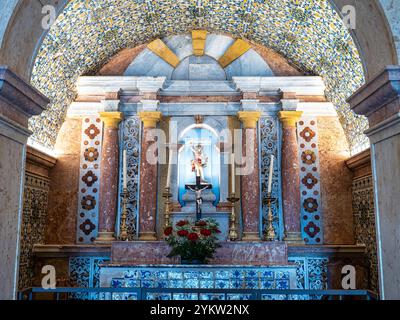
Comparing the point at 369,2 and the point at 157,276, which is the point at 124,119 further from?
the point at 369,2

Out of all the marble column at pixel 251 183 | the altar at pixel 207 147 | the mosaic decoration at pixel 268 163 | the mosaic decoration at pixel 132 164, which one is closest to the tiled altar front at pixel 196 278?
the altar at pixel 207 147

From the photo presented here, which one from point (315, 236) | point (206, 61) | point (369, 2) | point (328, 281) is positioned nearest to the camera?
point (369, 2)

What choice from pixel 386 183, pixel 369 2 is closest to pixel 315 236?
pixel 386 183

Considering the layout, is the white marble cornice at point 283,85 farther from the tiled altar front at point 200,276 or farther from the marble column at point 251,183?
the tiled altar front at point 200,276

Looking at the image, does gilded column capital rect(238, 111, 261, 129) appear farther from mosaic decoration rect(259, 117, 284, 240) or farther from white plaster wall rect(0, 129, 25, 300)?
white plaster wall rect(0, 129, 25, 300)

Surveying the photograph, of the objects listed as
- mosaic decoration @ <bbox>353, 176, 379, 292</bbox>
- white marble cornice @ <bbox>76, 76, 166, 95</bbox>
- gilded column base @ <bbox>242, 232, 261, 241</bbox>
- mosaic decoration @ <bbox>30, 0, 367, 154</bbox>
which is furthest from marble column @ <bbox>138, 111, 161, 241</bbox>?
mosaic decoration @ <bbox>353, 176, 379, 292</bbox>

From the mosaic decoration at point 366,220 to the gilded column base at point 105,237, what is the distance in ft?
15.6

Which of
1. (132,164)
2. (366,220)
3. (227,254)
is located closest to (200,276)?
(227,254)

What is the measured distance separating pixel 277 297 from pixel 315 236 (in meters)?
3.99

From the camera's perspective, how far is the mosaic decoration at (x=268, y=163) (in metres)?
9.38

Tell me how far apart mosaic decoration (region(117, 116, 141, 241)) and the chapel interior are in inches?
0.9

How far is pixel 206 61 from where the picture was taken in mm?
10008

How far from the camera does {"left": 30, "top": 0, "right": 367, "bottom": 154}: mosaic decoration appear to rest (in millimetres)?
7969

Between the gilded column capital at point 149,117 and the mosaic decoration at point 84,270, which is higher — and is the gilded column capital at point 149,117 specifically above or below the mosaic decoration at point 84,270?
above
